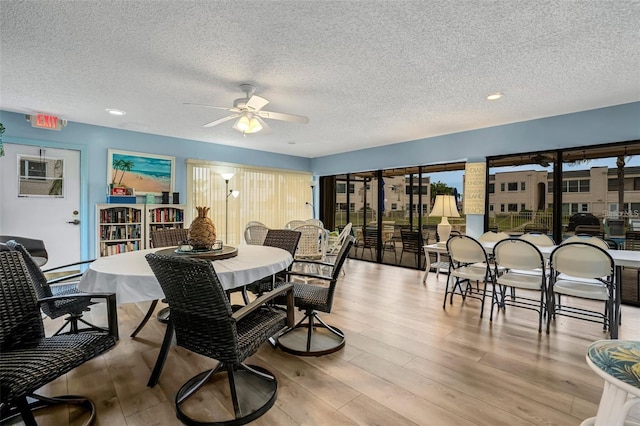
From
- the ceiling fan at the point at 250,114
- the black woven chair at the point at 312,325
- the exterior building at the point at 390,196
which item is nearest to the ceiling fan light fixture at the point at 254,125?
the ceiling fan at the point at 250,114

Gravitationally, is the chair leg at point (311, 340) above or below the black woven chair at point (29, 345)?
below

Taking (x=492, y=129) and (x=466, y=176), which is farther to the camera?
(x=466, y=176)

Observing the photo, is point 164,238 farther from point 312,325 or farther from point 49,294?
point 312,325

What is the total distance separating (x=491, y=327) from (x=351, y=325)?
4.57ft

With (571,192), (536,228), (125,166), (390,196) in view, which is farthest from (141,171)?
(571,192)

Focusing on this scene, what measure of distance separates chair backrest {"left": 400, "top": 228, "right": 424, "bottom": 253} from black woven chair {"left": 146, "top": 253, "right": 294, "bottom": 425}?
441cm

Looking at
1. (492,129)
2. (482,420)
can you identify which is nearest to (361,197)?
(492,129)

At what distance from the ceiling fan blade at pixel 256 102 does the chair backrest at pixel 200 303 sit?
1.84m

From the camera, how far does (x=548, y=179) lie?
4520 millimetres

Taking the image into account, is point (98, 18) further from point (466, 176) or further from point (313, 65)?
point (466, 176)

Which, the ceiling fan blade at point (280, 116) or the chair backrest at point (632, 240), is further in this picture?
the chair backrest at point (632, 240)

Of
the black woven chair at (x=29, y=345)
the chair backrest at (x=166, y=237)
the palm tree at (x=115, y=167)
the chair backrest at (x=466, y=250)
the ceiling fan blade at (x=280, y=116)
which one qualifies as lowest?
the black woven chair at (x=29, y=345)

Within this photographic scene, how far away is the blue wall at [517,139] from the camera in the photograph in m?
3.82

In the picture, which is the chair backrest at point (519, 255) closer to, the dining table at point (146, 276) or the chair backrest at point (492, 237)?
the chair backrest at point (492, 237)
